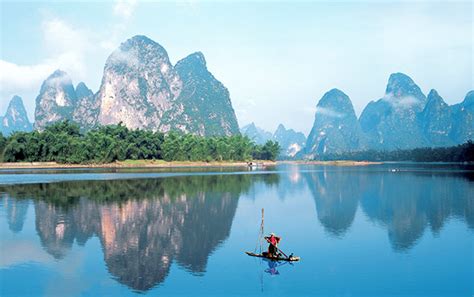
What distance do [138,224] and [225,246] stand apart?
7.73 meters

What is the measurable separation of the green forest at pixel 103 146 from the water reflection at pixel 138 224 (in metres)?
65.0

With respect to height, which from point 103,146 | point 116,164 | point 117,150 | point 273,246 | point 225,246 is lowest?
point 225,246

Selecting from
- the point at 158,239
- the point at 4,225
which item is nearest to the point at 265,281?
the point at 158,239

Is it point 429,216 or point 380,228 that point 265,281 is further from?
point 429,216

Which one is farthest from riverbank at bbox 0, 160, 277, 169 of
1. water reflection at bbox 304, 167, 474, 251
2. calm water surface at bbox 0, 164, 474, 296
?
water reflection at bbox 304, 167, 474, 251

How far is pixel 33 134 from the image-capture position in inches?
4400

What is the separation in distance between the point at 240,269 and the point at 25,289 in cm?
863

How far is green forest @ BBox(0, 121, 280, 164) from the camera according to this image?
109 m

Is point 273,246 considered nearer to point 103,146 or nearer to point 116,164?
point 103,146

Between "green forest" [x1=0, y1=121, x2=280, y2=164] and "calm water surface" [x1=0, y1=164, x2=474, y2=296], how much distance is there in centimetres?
7150

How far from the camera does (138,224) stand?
27938mm

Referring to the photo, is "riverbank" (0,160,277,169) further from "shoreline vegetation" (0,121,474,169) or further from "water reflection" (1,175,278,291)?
"water reflection" (1,175,278,291)

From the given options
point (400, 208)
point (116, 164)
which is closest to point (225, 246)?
point (400, 208)

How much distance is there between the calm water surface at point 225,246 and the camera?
1652 cm
